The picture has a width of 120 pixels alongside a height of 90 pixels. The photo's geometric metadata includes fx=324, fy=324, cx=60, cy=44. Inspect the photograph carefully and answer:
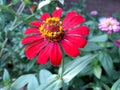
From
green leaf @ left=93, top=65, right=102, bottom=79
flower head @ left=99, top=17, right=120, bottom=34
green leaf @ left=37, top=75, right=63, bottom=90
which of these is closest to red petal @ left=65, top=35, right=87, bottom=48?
Result: green leaf @ left=37, top=75, right=63, bottom=90

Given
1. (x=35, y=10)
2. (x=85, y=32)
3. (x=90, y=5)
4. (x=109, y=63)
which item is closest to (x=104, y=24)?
(x=109, y=63)

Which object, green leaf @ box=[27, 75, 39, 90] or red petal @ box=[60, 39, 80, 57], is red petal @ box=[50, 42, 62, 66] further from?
green leaf @ box=[27, 75, 39, 90]

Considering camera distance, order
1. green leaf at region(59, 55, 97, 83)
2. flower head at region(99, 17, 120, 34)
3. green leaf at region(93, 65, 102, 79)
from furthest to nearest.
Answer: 1. flower head at region(99, 17, 120, 34)
2. green leaf at region(93, 65, 102, 79)
3. green leaf at region(59, 55, 97, 83)

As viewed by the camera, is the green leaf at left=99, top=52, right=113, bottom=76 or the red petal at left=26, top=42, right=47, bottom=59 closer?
the red petal at left=26, top=42, right=47, bottom=59

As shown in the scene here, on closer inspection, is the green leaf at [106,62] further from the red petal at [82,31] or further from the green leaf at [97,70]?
the red petal at [82,31]

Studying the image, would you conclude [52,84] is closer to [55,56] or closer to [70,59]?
[55,56]

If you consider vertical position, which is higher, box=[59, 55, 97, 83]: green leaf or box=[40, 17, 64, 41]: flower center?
box=[40, 17, 64, 41]: flower center

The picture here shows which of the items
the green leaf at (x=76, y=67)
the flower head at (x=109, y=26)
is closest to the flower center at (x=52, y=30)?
the green leaf at (x=76, y=67)
